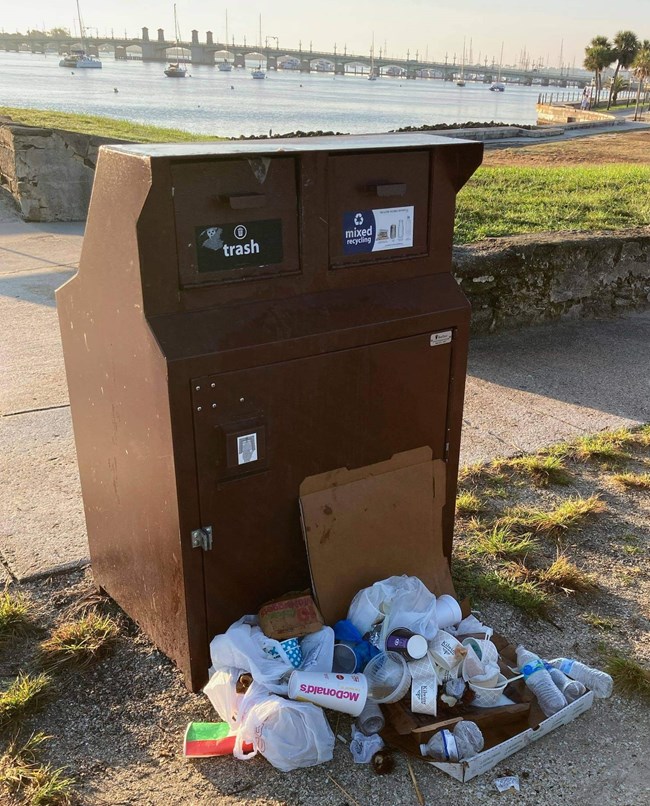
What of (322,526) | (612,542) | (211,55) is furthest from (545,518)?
(211,55)

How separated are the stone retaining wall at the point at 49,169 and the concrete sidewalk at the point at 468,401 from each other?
9.41 ft

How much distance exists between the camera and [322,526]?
2572 millimetres

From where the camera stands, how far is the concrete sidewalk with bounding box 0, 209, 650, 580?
3.45 m

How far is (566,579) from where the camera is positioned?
313 centimetres

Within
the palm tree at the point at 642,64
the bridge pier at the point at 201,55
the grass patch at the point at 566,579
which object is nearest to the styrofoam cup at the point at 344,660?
the grass patch at the point at 566,579

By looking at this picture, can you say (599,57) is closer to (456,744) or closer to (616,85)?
(616,85)

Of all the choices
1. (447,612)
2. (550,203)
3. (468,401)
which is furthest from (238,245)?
(550,203)

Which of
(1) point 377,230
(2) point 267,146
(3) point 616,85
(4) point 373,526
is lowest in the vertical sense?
(4) point 373,526

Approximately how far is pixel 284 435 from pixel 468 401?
8.95 feet

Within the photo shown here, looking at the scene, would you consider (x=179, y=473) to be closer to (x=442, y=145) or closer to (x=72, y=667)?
(x=72, y=667)

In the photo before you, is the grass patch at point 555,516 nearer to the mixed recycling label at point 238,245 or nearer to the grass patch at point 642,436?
the grass patch at point 642,436

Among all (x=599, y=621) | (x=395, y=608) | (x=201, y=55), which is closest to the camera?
(x=395, y=608)

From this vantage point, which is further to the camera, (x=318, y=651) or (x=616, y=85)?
(x=616, y=85)

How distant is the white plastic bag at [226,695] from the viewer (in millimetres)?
2318
